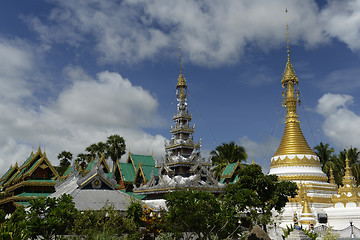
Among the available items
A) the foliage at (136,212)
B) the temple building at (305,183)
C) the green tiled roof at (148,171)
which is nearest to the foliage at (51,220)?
the foliage at (136,212)

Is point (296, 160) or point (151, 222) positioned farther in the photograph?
point (296, 160)

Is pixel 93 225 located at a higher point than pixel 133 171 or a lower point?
lower

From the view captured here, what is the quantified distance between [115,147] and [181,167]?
1101 inches

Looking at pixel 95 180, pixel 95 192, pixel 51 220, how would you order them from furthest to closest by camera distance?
pixel 95 180 → pixel 95 192 → pixel 51 220

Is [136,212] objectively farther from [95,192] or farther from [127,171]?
[127,171]

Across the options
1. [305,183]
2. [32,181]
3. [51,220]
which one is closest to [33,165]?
[32,181]

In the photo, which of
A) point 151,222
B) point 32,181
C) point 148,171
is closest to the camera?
point 151,222

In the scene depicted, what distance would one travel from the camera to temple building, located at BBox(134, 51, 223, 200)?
36.1 meters

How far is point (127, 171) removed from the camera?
5103cm

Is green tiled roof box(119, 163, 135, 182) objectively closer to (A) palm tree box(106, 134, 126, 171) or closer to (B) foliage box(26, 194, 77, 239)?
(A) palm tree box(106, 134, 126, 171)

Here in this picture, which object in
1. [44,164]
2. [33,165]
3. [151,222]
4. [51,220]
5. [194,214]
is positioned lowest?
[51,220]

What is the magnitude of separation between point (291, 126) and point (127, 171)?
21691 millimetres

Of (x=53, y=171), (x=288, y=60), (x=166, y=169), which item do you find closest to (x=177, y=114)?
(x=166, y=169)

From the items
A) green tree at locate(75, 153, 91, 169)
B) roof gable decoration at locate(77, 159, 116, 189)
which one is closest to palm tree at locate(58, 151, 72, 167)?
green tree at locate(75, 153, 91, 169)
